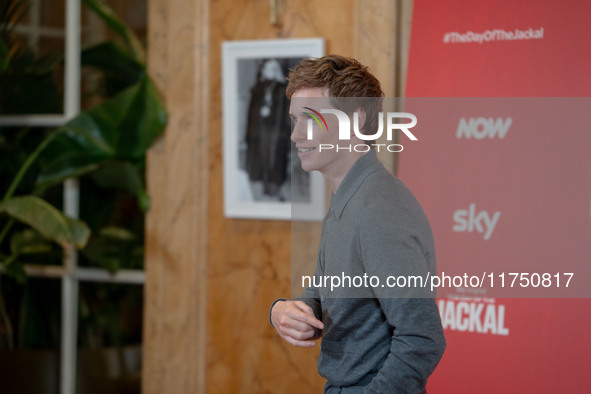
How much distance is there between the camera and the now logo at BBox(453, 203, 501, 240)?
1.75 meters

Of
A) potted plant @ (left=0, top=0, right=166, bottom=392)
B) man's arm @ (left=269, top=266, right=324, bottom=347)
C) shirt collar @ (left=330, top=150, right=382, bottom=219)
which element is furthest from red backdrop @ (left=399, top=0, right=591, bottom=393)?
potted plant @ (left=0, top=0, right=166, bottom=392)

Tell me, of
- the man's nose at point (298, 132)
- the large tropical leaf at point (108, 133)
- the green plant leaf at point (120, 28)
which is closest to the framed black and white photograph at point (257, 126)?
the large tropical leaf at point (108, 133)

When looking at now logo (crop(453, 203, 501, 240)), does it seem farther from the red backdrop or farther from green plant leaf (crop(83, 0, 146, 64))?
green plant leaf (crop(83, 0, 146, 64))

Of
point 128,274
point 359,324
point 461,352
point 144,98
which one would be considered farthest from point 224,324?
A: point 359,324

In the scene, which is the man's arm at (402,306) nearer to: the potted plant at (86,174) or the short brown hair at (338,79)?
the short brown hair at (338,79)

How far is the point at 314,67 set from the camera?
1144 mm

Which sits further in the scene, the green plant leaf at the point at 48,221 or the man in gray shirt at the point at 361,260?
the green plant leaf at the point at 48,221

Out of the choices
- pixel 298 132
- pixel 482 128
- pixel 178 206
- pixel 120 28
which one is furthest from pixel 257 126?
pixel 298 132

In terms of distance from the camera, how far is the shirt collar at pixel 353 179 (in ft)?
3.77

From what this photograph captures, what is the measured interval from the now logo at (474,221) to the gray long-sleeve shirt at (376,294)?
660 mm

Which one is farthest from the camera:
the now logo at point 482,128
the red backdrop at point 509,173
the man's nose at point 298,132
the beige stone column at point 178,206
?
the beige stone column at point 178,206

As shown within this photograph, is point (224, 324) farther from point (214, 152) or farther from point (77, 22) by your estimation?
point (77, 22)

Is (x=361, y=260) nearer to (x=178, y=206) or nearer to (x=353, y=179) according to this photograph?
(x=353, y=179)

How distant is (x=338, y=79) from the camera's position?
1139 millimetres
